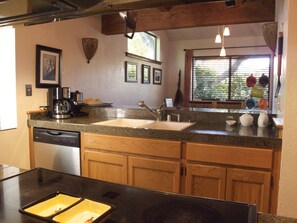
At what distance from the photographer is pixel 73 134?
2.25 m

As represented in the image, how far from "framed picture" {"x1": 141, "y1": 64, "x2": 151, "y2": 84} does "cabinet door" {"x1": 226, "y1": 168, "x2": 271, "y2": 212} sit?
3.43m

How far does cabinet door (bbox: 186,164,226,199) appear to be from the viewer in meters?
1.75

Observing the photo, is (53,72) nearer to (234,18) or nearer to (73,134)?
(73,134)

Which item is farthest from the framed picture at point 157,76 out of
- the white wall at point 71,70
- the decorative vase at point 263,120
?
the decorative vase at point 263,120

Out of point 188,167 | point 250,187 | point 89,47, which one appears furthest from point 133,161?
point 89,47

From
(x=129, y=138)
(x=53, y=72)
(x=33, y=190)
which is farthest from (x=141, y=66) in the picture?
(x=33, y=190)

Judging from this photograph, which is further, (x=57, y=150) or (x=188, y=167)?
(x=57, y=150)

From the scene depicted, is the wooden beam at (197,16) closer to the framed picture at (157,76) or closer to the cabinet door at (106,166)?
the framed picture at (157,76)

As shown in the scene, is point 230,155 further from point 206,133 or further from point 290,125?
point 290,125

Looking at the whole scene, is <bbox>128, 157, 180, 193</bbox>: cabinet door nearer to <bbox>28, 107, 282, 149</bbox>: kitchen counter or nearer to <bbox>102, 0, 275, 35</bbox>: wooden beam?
→ <bbox>28, 107, 282, 149</bbox>: kitchen counter

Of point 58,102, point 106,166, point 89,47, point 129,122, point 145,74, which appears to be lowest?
Answer: point 106,166

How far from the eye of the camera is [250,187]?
1.70 m

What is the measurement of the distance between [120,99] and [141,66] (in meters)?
0.97

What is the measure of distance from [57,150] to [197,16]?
100 inches
